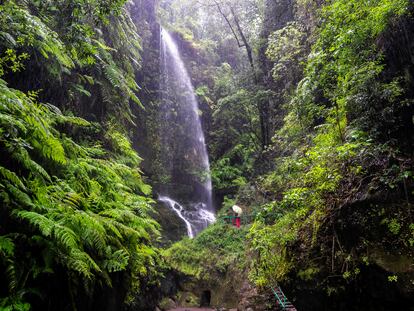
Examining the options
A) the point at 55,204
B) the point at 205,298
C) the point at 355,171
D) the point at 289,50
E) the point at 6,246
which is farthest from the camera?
the point at 289,50

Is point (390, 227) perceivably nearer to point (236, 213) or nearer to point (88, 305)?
point (88, 305)

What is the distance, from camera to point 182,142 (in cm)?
1798

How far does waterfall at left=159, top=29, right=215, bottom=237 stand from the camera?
16359 millimetres

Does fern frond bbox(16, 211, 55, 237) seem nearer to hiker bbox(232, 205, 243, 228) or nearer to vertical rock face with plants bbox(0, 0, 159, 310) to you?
vertical rock face with plants bbox(0, 0, 159, 310)

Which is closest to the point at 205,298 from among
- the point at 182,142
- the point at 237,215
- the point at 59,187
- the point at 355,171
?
the point at 237,215

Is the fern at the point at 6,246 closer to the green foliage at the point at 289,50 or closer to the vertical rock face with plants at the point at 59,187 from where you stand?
the vertical rock face with plants at the point at 59,187

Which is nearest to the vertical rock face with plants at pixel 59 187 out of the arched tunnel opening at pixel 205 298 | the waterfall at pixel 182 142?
the arched tunnel opening at pixel 205 298

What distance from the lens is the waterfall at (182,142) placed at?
16.4 m

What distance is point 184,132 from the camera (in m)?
18.2

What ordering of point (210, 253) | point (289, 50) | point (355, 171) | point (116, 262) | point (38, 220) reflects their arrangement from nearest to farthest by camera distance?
point (38, 220)
point (116, 262)
point (355, 171)
point (210, 253)
point (289, 50)

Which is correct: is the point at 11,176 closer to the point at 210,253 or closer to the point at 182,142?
the point at 210,253

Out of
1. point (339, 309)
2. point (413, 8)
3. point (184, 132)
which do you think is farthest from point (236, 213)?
point (413, 8)

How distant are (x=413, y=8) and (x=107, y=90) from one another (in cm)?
684

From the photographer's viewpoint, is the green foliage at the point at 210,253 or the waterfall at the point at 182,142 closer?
the green foliage at the point at 210,253
